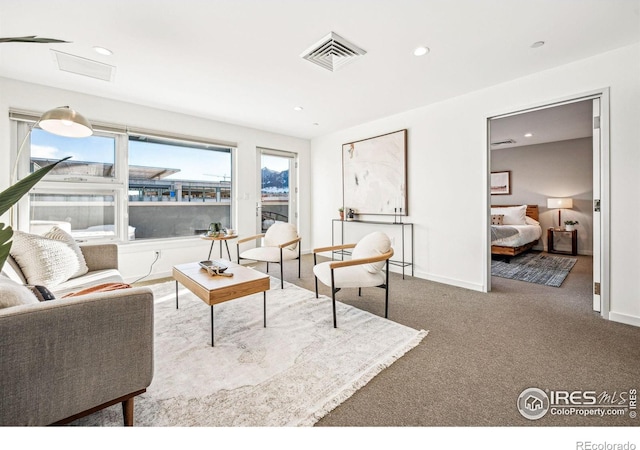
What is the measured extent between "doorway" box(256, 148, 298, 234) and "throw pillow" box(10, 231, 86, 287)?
9.68 feet

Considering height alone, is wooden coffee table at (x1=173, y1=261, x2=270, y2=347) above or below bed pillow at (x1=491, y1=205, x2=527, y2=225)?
below

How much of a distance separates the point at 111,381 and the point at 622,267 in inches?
153

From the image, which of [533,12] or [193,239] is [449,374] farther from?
[193,239]

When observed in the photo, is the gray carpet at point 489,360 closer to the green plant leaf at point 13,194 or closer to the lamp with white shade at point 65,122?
the green plant leaf at point 13,194

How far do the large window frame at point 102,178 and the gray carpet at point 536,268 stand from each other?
5051mm

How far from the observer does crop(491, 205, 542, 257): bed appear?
5.04 metres

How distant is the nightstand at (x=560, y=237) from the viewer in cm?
562

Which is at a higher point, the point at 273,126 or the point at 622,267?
the point at 273,126

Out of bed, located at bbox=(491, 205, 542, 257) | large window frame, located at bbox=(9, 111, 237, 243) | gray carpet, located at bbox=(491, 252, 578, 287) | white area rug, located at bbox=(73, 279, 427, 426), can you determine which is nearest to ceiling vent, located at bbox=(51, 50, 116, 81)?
large window frame, located at bbox=(9, 111, 237, 243)

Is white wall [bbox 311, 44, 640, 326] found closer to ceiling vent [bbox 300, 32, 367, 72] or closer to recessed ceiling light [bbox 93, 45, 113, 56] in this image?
ceiling vent [bbox 300, 32, 367, 72]

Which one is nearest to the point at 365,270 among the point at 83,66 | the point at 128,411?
the point at 128,411

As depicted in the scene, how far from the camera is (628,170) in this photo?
7.96 ft

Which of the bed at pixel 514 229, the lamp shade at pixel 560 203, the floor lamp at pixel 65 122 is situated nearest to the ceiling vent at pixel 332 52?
the floor lamp at pixel 65 122

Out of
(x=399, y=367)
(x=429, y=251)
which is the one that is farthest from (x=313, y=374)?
(x=429, y=251)
